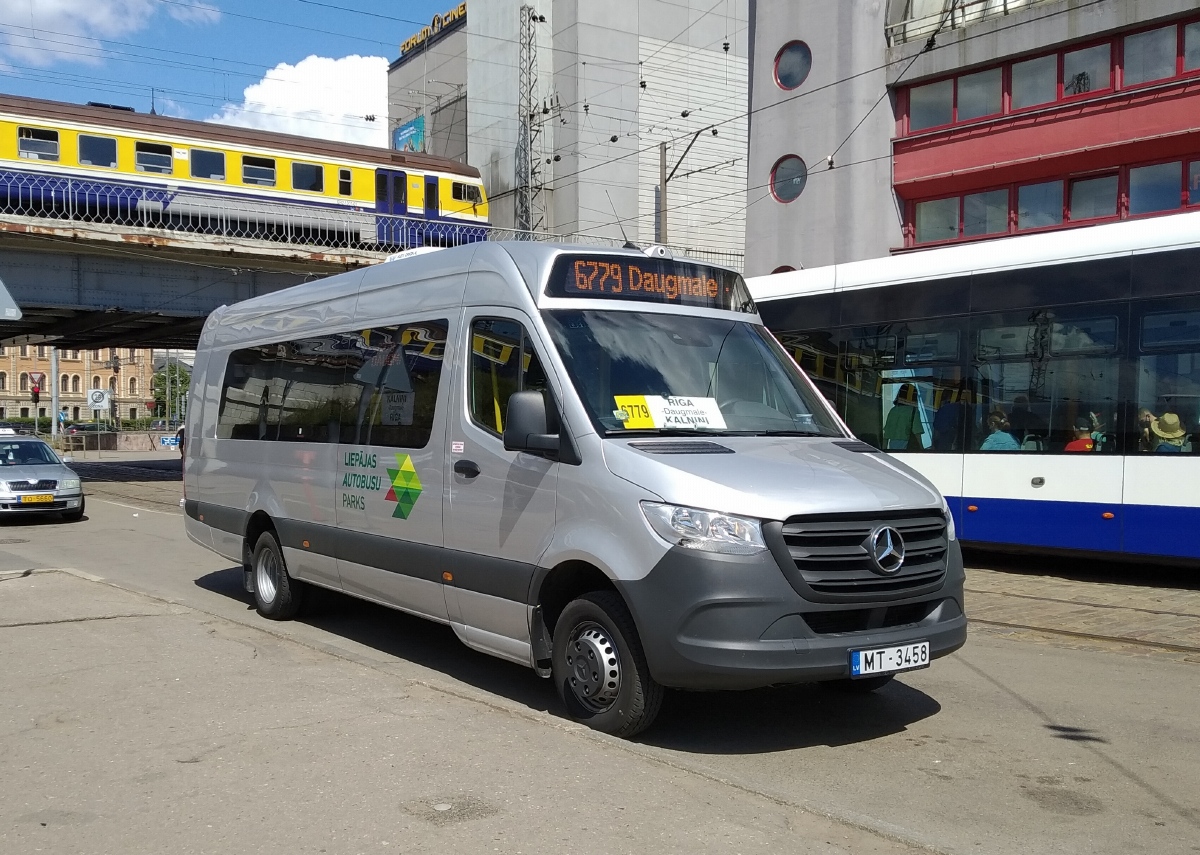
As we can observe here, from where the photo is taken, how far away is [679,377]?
254 inches

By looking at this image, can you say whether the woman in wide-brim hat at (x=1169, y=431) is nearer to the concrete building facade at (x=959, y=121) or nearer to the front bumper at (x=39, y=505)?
the concrete building facade at (x=959, y=121)

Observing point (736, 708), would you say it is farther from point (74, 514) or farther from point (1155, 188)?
point (1155, 188)

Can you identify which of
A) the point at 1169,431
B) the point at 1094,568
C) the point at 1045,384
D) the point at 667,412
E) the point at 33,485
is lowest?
the point at 1094,568

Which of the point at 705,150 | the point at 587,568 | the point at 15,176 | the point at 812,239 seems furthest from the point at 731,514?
the point at 705,150

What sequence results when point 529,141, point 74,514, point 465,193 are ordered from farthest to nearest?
point 529,141, point 465,193, point 74,514

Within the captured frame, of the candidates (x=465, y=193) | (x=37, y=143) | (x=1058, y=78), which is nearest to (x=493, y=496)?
(x=1058, y=78)

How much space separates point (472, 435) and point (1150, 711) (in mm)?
4158

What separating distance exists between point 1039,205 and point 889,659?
20.7 meters

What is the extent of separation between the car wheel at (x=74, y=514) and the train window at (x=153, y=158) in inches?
447

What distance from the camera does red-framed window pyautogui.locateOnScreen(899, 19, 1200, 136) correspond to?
70.4 feet

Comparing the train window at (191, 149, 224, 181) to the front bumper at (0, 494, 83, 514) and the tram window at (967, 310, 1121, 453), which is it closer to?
the front bumper at (0, 494, 83, 514)

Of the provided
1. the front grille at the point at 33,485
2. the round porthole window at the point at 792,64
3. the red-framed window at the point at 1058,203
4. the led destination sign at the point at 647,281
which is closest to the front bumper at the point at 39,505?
the front grille at the point at 33,485

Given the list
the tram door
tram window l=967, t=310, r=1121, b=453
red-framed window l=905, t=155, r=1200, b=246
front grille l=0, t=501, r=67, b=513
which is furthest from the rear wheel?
red-framed window l=905, t=155, r=1200, b=246

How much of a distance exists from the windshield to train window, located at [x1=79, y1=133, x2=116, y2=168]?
2453 centimetres
